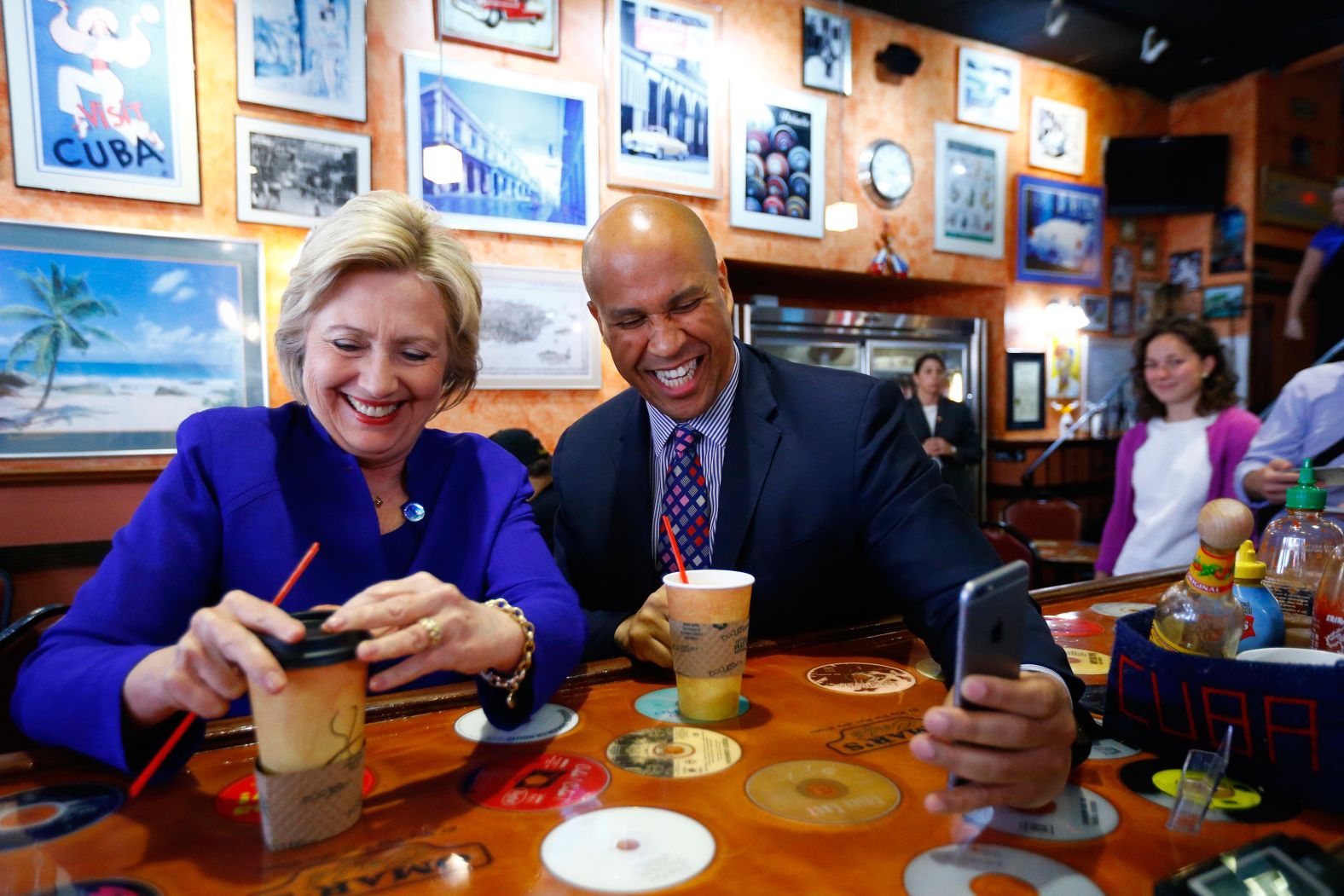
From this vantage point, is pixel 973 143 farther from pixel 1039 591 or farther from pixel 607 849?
pixel 607 849

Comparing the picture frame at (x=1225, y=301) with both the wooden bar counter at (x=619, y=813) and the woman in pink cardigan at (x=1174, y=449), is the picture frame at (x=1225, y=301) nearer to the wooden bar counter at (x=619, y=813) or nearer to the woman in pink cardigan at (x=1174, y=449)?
the woman in pink cardigan at (x=1174, y=449)

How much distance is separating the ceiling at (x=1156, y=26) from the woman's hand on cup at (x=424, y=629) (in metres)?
6.20

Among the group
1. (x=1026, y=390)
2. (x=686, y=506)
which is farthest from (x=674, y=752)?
(x=1026, y=390)

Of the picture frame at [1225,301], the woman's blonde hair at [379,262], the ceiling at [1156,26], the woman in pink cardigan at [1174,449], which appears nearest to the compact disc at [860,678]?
the woman's blonde hair at [379,262]

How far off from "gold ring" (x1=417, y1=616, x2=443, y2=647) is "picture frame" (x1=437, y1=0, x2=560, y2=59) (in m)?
4.46

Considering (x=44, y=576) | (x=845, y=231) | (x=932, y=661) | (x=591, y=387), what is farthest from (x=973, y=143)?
(x=44, y=576)

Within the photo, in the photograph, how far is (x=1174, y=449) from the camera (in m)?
3.45

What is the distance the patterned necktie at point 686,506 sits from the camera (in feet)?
5.64

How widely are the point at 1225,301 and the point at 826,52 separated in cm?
467

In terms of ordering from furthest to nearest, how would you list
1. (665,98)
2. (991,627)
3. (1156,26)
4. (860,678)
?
(1156,26), (665,98), (860,678), (991,627)

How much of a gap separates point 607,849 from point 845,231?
5707 millimetres

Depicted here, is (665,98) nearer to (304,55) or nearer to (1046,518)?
(304,55)

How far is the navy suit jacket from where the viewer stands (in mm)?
1423

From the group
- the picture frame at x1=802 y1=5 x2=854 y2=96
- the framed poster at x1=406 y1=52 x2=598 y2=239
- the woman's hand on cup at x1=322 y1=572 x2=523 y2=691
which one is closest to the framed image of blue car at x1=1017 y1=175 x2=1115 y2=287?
the picture frame at x1=802 y1=5 x2=854 y2=96
